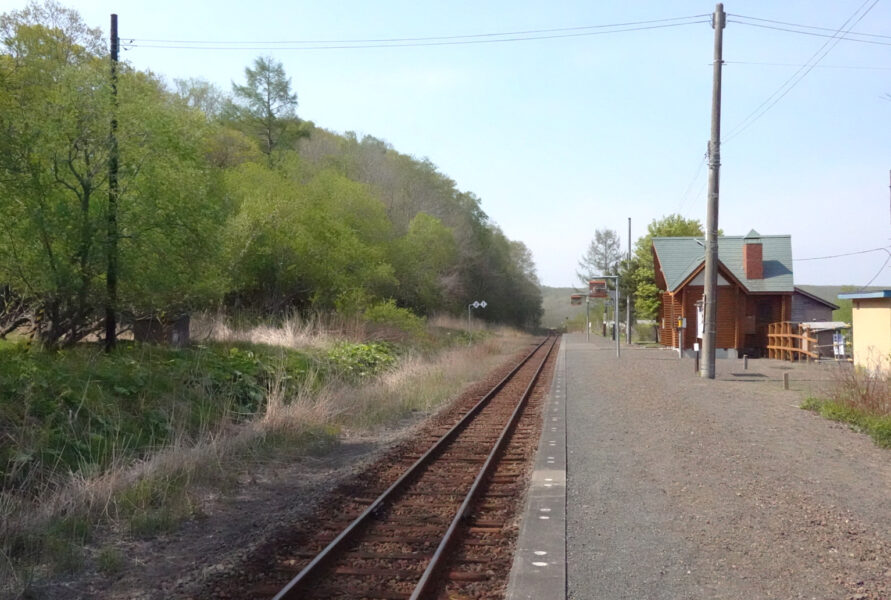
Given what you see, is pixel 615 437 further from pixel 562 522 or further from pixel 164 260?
pixel 164 260

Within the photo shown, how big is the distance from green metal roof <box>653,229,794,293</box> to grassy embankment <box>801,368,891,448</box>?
19658 millimetres

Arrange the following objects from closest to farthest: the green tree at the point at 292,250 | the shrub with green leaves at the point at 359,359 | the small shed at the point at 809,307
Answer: the shrub with green leaves at the point at 359,359
the green tree at the point at 292,250
the small shed at the point at 809,307

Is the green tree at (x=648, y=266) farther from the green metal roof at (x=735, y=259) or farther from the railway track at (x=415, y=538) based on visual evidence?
the railway track at (x=415, y=538)

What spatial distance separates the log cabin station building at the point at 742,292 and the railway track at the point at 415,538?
79.9ft

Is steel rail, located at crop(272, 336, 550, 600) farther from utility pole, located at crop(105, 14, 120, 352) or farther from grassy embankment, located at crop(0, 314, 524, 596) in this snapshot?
utility pole, located at crop(105, 14, 120, 352)

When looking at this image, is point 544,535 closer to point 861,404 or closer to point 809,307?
point 861,404

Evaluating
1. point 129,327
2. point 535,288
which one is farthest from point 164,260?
point 535,288

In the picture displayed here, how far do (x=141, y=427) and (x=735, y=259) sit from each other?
31682 millimetres

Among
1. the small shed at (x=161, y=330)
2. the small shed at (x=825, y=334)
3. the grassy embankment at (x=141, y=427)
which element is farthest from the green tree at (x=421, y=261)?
the small shed at (x=161, y=330)

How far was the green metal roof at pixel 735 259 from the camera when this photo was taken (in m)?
34.4

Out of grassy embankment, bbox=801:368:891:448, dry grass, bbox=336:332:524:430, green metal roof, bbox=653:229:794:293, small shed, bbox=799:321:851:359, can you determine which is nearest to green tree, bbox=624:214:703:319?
green metal roof, bbox=653:229:794:293

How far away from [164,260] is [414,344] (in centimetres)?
1593

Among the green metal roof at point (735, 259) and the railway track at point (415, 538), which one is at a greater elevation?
the green metal roof at point (735, 259)

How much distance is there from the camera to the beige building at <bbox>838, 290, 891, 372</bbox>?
17656 millimetres
